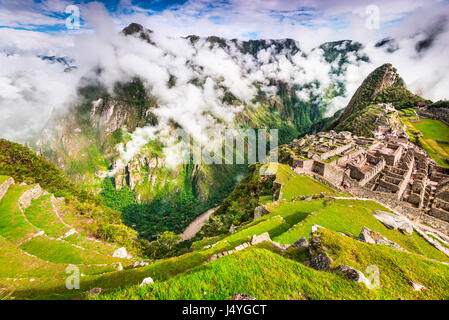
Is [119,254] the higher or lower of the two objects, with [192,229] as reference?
higher

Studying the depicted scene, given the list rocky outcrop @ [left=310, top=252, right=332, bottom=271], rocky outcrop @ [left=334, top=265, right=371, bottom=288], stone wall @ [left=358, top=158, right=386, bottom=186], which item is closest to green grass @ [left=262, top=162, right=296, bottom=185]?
stone wall @ [left=358, top=158, right=386, bottom=186]

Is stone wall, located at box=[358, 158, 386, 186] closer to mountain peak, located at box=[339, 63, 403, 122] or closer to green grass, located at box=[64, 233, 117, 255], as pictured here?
green grass, located at box=[64, 233, 117, 255]

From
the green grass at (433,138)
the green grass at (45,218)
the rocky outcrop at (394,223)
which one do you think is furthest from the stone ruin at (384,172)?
the green grass at (45,218)

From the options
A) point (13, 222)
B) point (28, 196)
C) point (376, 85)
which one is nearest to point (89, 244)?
point (13, 222)

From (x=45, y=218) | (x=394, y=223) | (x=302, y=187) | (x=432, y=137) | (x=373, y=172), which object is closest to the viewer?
(x=394, y=223)

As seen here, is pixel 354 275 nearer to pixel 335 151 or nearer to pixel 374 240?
pixel 374 240
